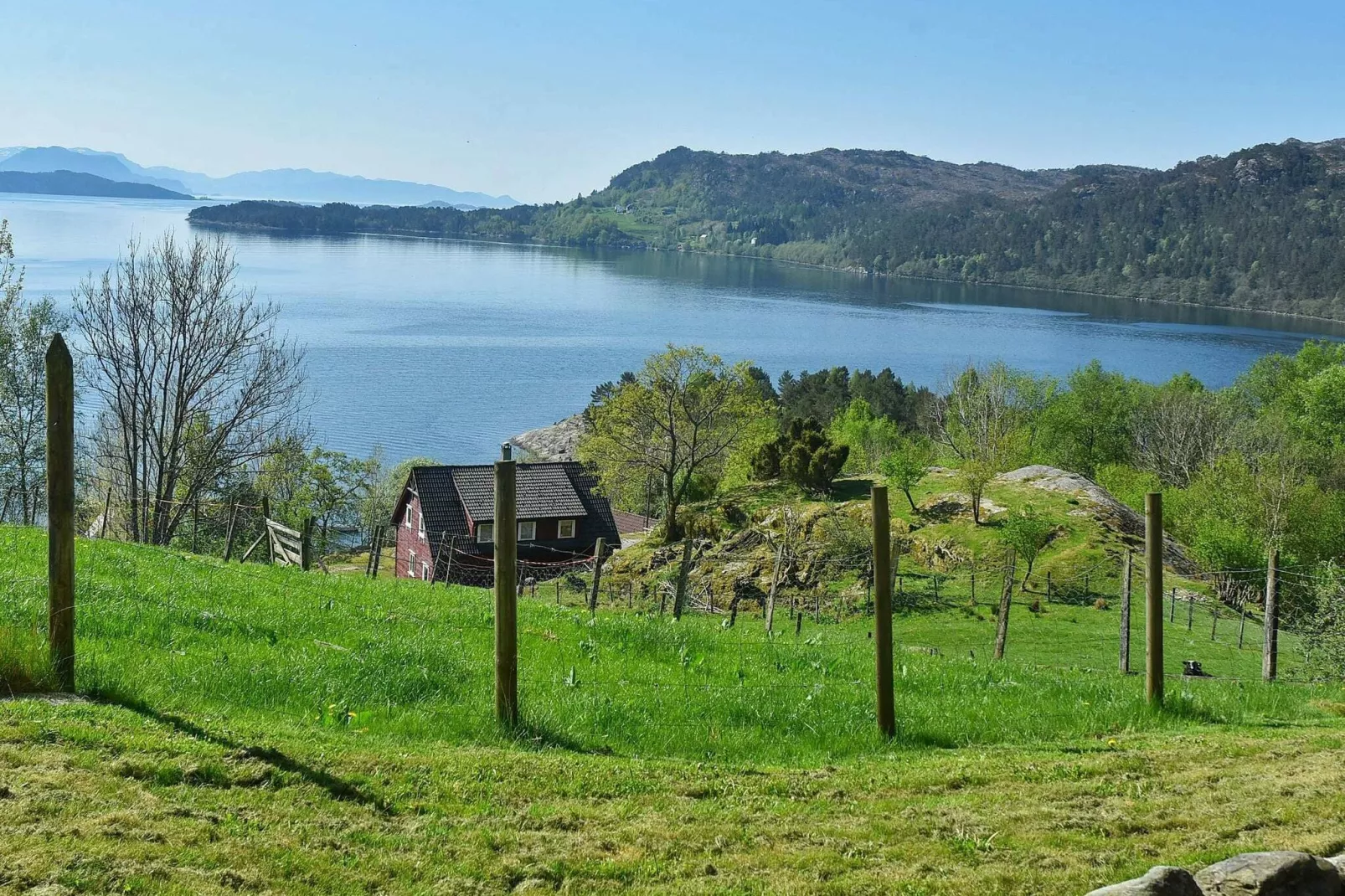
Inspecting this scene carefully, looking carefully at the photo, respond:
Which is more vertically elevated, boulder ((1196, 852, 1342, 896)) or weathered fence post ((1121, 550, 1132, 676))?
boulder ((1196, 852, 1342, 896))

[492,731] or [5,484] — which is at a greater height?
[492,731]

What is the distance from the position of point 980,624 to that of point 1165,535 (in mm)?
18883

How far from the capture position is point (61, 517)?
28.3 ft

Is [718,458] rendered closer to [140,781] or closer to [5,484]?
[5,484]

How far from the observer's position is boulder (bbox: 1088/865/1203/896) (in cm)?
588

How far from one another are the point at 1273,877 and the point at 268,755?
6742 millimetres

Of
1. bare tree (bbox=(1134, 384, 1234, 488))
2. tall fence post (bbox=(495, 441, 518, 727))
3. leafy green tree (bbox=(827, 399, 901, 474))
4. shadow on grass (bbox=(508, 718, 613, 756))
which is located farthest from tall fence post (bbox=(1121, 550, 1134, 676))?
bare tree (bbox=(1134, 384, 1234, 488))

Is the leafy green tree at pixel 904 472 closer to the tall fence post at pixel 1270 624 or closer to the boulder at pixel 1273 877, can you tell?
the tall fence post at pixel 1270 624

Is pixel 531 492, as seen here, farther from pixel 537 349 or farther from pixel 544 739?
pixel 537 349

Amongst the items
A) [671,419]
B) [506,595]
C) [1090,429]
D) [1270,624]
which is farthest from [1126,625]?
[1090,429]

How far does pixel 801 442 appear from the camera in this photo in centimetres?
5138

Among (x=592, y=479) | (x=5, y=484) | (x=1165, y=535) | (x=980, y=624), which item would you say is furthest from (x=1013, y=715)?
(x=592, y=479)

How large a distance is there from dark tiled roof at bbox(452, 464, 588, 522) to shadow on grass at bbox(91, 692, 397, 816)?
1723 inches

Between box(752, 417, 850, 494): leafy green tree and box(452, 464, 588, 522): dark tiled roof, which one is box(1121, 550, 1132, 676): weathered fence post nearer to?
box(752, 417, 850, 494): leafy green tree
